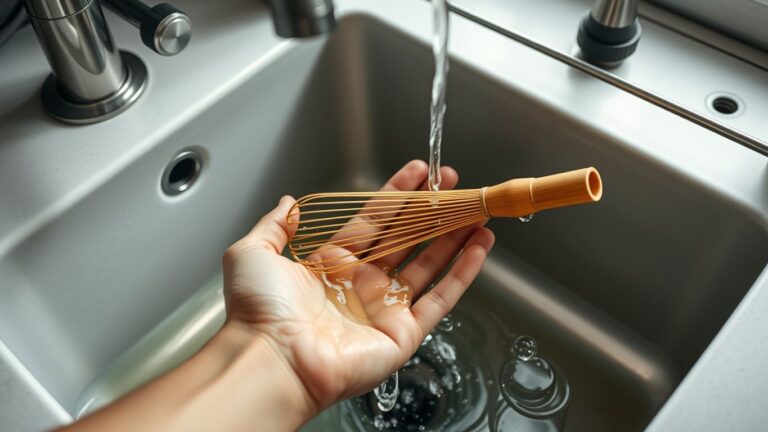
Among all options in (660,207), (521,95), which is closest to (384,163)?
(521,95)

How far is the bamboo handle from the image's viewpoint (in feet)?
1.70

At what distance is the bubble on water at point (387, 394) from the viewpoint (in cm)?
75

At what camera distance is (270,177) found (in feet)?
2.74

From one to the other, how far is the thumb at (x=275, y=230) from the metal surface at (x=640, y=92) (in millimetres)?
305

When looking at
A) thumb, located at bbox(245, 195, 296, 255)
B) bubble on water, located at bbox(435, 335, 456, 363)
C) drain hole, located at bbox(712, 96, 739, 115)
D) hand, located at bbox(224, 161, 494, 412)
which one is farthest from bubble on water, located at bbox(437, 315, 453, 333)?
drain hole, located at bbox(712, 96, 739, 115)

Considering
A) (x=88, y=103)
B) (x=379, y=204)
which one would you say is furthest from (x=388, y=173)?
(x=88, y=103)

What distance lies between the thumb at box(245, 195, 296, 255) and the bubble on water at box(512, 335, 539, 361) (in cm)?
31

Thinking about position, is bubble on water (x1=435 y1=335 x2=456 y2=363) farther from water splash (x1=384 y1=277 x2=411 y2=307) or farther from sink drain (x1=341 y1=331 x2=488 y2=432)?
water splash (x1=384 y1=277 x2=411 y2=307)

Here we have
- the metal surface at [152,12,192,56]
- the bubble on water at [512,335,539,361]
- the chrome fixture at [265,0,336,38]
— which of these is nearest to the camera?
the chrome fixture at [265,0,336,38]

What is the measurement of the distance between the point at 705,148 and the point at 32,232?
62 cm

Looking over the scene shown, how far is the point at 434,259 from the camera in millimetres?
698

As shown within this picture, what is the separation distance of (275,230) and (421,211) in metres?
0.15

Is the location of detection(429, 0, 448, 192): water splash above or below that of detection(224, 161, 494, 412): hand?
above

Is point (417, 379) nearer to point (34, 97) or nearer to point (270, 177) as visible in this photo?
point (270, 177)
